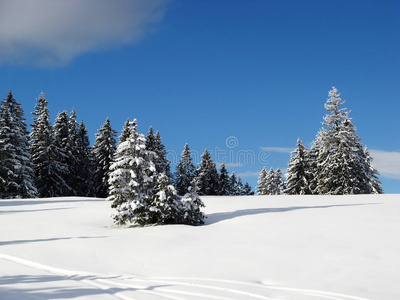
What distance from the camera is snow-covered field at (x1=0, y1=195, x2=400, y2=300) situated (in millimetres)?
7867

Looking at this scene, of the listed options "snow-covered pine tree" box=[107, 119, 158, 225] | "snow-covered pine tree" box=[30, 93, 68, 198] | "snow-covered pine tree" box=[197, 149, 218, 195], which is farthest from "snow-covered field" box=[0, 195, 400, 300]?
"snow-covered pine tree" box=[197, 149, 218, 195]

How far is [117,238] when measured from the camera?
13.9 metres

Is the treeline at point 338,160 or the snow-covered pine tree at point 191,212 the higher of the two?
the treeline at point 338,160

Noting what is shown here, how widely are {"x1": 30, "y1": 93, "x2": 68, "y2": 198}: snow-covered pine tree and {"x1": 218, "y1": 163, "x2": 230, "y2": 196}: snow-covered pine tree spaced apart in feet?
76.5

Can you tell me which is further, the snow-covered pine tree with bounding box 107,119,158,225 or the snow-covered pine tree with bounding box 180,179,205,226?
the snow-covered pine tree with bounding box 107,119,158,225

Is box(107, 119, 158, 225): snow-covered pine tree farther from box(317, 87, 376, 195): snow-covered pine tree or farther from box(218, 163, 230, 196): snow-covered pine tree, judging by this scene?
box(218, 163, 230, 196): snow-covered pine tree

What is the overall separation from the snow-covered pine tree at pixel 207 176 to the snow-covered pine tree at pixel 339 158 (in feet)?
57.7

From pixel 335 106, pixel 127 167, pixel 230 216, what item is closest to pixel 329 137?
pixel 335 106

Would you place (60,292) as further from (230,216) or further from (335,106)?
(335,106)

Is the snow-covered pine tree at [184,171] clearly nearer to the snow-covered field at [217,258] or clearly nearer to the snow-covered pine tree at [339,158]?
the snow-covered pine tree at [339,158]

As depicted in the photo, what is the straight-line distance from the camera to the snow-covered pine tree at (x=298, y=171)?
148 feet

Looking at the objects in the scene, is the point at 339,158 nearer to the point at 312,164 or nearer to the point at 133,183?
the point at 312,164

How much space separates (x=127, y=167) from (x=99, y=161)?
32.0m

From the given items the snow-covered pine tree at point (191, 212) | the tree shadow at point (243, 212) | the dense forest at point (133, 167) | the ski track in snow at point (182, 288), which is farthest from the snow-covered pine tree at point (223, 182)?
the ski track in snow at point (182, 288)
